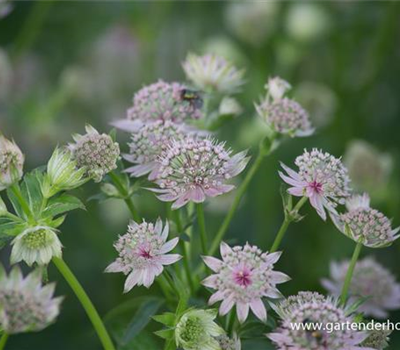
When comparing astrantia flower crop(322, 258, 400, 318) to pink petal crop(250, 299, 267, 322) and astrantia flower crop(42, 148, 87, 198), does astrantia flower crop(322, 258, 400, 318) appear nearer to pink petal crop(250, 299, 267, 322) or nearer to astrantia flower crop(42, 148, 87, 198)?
pink petal crop(250, 299, 267, 322)

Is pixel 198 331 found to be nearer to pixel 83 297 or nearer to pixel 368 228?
pixel 83 297

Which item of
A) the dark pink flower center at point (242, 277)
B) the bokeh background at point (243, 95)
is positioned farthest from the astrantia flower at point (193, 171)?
the bokeh background at point (243, 95)

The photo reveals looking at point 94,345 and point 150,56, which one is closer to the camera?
point 94,345

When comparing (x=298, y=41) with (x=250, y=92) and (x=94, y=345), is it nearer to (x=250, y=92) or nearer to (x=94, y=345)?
(x=250, y=92)

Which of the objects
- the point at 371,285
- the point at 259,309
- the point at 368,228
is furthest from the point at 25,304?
the point at 371,285

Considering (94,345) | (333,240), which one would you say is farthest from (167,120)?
(333,240)

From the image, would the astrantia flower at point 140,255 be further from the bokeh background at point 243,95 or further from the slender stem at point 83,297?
the bokeh background at point 243,95

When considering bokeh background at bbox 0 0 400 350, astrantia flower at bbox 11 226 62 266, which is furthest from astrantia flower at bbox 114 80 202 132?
bokeh background at bbox 0 0 400 350
